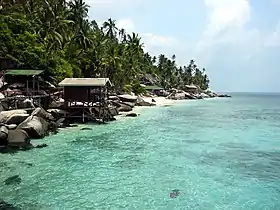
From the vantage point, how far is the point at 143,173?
14.9 meters

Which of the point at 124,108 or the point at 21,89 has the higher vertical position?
the point at 21,89

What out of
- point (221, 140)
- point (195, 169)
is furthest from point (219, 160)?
point (221, 140)

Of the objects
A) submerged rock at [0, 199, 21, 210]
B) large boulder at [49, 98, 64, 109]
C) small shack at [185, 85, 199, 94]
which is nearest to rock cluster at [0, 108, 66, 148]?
large boulder at [49, 98, 64, 109]

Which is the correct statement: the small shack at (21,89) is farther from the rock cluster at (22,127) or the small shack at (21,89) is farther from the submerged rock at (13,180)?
the submerged rock at (13,180)

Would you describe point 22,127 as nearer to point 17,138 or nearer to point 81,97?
point 17,138

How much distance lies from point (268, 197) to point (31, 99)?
71.0 ft

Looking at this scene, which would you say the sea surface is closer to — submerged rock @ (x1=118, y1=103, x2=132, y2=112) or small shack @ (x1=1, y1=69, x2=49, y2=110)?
small shack @ (x1=1, y1=69, x2=49, y2=110)

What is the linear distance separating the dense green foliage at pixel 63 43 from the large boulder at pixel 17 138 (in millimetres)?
8798

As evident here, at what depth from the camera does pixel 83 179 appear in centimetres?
1370

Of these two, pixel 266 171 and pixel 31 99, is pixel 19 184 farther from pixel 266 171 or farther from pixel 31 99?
pixel 31 99

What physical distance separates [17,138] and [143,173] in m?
8.98

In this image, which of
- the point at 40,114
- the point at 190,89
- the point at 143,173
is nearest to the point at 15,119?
the point at 40,114

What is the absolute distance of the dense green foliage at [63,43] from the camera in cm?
3344

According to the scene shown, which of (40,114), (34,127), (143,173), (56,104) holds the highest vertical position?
(56,104)
